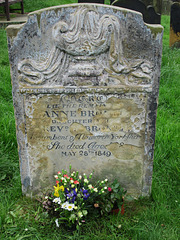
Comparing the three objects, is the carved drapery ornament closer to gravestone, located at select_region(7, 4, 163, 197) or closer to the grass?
gravestone, located at select_region(7, 4, 163, 197)

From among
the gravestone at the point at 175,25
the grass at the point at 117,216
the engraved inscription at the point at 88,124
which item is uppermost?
the gravestone at the point at 175,25

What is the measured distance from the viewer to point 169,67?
5.30 meters

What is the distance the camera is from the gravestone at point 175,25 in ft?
21.8

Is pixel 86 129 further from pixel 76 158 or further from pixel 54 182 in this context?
pixel 54 182

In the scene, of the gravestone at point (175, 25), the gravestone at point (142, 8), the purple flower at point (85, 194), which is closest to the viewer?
the purple flower at point (85, 194)

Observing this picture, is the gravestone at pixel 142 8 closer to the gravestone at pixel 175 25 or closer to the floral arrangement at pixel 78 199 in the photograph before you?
the gravestone at pixel 175 25

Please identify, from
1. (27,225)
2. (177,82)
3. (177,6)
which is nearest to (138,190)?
(27,225)

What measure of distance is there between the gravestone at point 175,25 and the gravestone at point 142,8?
2.56 feet

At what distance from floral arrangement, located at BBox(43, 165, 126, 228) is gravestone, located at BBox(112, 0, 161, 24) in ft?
13.2

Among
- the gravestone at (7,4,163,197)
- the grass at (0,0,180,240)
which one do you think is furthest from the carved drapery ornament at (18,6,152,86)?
the grass at (0,0,180,240)

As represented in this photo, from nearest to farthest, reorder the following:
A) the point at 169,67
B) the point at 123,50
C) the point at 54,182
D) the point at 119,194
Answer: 1. the point at 123,50
2. the point at 119,194
3. the point at 54,182
4. the point at 169,67

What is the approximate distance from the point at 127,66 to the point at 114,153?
807mm

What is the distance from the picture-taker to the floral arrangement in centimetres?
238

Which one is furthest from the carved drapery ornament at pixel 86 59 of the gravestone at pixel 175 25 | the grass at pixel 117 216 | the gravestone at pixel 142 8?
the gravestone at pixel 175 25
